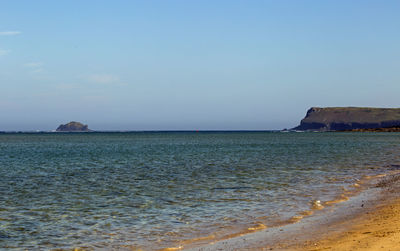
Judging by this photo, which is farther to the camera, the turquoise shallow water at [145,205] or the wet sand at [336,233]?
the turquoise shallow water at [145,205]

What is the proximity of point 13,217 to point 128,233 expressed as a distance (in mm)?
5360

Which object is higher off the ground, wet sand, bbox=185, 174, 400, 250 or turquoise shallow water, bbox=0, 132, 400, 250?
wet sand, bbox=185, 174, 400, 250

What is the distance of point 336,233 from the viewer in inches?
477

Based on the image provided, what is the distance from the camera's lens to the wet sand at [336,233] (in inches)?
410

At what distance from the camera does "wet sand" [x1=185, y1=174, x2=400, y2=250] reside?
410 inches

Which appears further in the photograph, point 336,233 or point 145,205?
point 145,205

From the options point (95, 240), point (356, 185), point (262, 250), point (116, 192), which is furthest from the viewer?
point (356, 185)

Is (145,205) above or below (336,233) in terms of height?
below

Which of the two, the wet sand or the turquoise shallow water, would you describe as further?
the turquoise shallow water

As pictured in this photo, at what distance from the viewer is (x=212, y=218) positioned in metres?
15.5

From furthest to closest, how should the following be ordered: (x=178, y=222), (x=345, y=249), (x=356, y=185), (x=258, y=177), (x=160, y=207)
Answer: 1. (x=258, y=177)
2. (x=356, y=185)
3. (x=160, y=207)
4. (x=178, y=222)
5. (x=345, y=249)

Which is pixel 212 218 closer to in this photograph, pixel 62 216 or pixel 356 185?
pixel 62 216

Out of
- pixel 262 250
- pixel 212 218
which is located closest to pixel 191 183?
pixel 212 218

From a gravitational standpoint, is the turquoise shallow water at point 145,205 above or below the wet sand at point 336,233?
below
